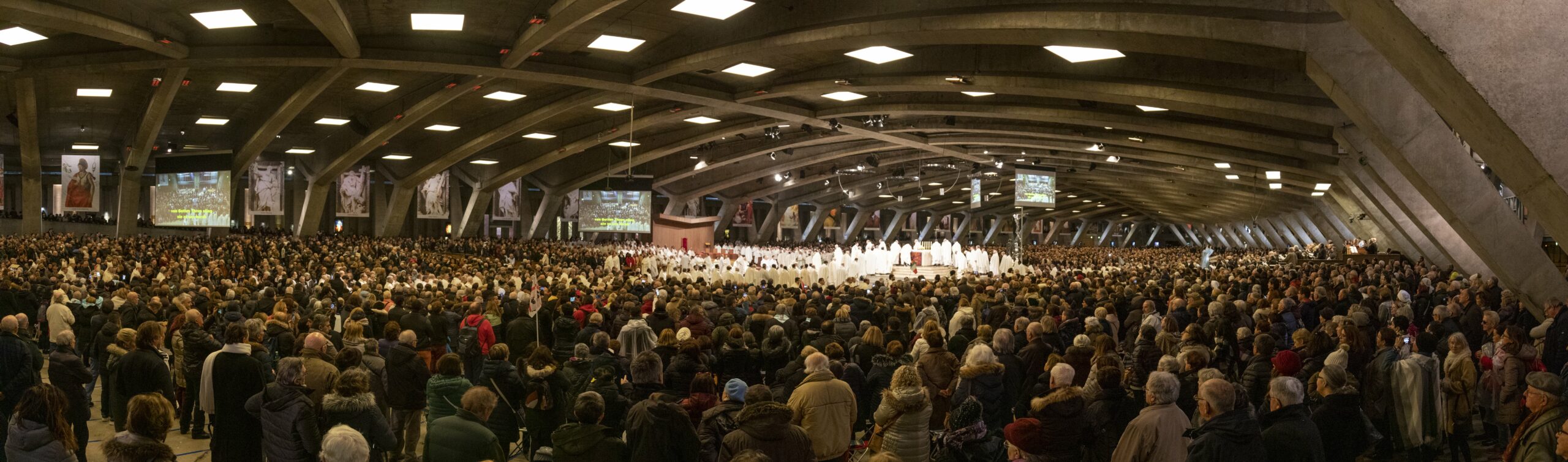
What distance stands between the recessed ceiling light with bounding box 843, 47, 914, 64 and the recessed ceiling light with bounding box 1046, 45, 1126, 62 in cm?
278

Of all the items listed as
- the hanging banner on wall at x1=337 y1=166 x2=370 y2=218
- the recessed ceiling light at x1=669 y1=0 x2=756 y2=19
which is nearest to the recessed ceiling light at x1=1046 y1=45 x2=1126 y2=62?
the recessed ceiling light at x1=669 y1=0 x2=756 y2=19

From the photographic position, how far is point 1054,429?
568 centimetres

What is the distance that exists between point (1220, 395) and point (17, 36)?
19.7m

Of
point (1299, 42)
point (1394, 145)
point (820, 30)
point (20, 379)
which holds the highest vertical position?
point (820, 30)

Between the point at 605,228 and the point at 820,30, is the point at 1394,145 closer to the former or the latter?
the point at 820,30

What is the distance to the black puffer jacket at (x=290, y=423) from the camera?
18.7 ft

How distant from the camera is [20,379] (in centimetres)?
750

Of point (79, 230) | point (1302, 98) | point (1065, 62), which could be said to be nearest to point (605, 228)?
point (79, 230)

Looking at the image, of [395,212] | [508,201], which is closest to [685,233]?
[508,201]

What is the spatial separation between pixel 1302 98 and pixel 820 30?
752 cm

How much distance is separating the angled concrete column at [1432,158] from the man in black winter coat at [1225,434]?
7047mm

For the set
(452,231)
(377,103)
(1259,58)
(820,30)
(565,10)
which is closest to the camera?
(1259,58)

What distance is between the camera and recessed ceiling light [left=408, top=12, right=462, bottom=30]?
53.6 feet

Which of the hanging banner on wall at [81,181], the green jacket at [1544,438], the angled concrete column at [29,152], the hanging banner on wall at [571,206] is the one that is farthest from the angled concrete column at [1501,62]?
the hanging banner on wall at [571,206]
